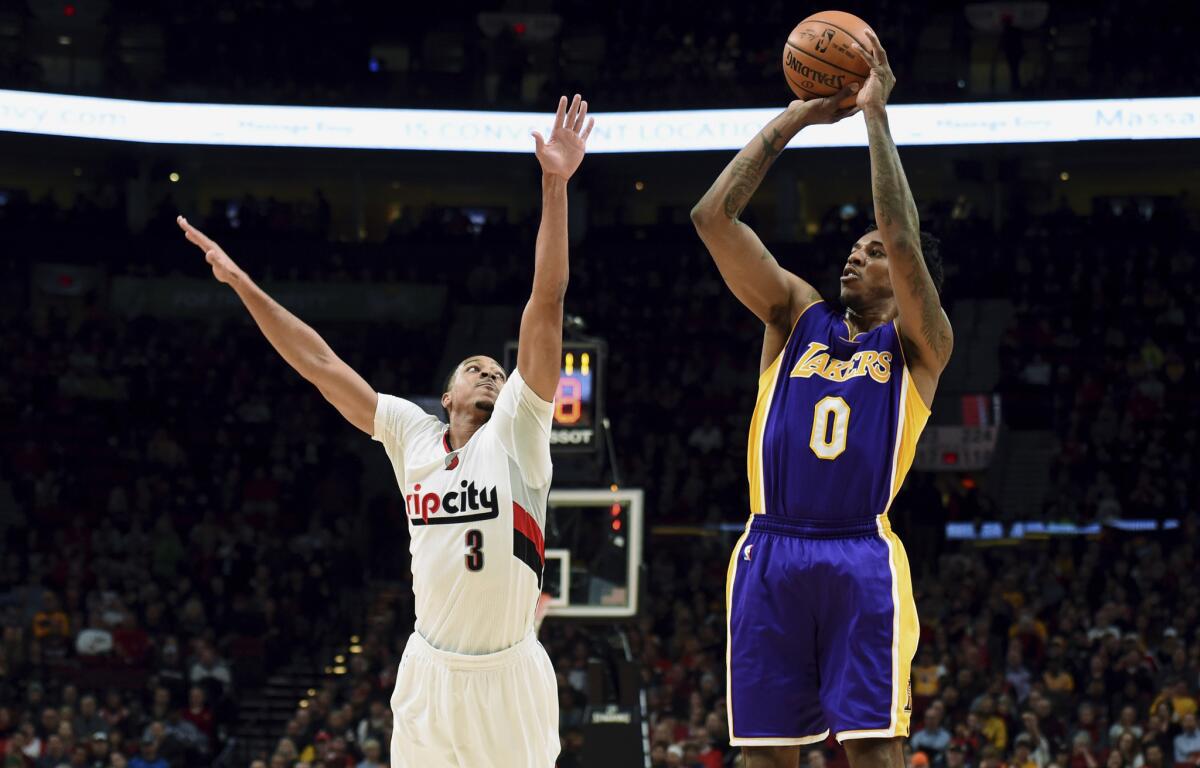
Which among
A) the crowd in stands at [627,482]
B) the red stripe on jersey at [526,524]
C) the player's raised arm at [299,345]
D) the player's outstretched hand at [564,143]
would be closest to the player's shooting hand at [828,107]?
the player's outstretched hand at [564,143]

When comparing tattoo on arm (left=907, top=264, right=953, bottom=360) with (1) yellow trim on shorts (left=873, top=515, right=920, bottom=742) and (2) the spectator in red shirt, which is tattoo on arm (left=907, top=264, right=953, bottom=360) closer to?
(1) yellow trim on shorts (left=873, top=515, right=920, bottom=742)

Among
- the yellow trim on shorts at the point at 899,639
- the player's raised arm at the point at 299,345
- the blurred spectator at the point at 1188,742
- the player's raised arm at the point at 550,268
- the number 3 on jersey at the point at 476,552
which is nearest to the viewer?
the yellow trim on shorts at the point at 899,639

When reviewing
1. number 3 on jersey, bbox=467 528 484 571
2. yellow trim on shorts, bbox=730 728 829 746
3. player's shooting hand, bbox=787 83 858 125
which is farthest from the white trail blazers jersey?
player's shooting hand, bbox=787 83 858 125

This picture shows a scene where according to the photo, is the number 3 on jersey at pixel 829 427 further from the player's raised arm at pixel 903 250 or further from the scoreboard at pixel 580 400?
the scoreboard at pixel 580 400

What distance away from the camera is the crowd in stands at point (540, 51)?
80.9ft

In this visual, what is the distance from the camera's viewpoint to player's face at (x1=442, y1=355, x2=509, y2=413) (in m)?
5.43

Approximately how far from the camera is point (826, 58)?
5.56 meters

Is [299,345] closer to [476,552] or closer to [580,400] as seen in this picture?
[476,552]

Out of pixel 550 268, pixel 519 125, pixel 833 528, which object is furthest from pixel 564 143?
pixel 519 125

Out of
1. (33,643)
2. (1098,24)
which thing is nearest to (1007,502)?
(1098,24)

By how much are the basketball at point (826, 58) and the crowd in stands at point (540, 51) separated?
61.4 feet

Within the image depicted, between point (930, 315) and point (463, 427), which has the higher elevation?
point (930, 315)

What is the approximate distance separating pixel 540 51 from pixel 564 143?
2334cm

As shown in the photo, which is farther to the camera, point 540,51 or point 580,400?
point 540,51
